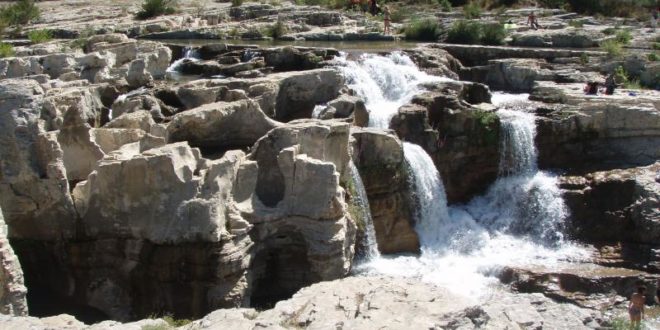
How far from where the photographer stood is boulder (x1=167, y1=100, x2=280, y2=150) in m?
14.4

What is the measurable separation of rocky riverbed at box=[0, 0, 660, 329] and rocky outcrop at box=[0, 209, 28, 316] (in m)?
0.03

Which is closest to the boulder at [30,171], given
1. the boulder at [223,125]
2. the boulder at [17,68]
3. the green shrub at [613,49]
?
the boulder at [223,125]

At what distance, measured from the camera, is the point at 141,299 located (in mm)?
12031

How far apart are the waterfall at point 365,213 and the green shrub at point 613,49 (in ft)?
39.7

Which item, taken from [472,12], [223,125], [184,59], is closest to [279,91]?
[223,125]

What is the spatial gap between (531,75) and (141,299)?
14238mm

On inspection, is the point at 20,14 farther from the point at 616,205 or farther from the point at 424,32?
the point at 616,205

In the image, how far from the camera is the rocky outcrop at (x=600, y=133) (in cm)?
1797

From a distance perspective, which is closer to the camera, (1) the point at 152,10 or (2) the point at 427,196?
(2) the point at 427,196

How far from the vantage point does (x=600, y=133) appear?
1838cm

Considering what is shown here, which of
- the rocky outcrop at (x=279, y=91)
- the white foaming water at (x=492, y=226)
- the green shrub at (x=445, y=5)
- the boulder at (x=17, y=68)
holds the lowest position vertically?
the white foaming water at (x=492, y=226)

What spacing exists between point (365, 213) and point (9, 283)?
6.99 metres

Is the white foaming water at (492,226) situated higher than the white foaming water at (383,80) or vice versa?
the white foaming water at (383,80)

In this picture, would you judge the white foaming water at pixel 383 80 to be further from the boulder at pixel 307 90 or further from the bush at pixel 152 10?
the bush at pixel 152 10
